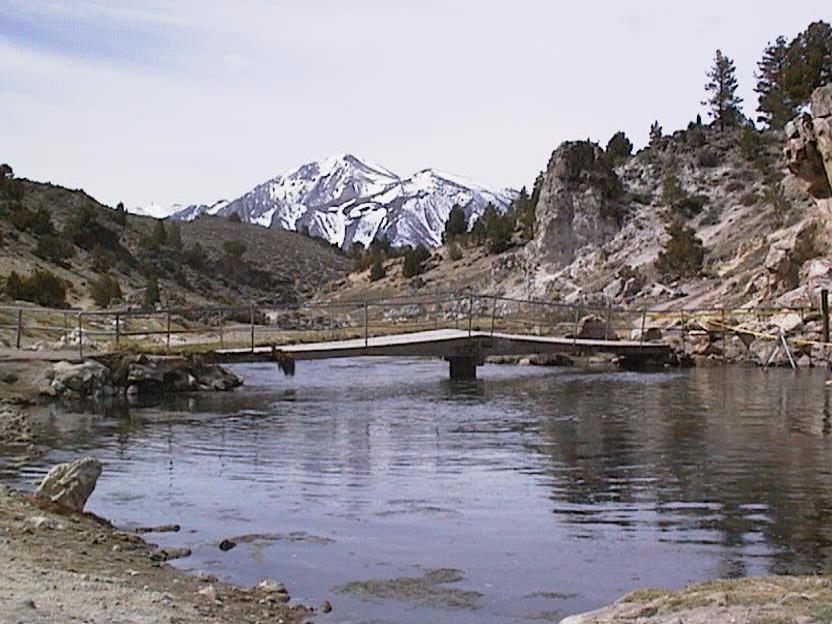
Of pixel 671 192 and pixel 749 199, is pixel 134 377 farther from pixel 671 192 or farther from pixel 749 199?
pixel 671 192

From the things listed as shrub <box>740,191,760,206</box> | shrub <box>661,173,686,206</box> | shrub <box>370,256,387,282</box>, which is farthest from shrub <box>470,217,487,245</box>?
shrub <box>740,191,760,206</box>

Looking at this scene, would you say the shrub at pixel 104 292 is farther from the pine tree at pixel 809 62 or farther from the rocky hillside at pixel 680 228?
the pine tree at pixel 809 62

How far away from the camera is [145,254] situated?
A: 7725cm

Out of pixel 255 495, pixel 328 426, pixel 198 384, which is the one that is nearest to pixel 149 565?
pixel 255 495

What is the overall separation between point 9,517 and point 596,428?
11534 millimetres

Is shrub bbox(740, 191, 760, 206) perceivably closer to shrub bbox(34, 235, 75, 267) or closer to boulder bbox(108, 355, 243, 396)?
shrub bbox(34, 235, 75, 267)

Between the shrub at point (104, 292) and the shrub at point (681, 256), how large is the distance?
24047 mm

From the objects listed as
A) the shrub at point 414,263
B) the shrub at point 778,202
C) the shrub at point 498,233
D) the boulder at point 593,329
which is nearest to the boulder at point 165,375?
the boulder at point 593,329

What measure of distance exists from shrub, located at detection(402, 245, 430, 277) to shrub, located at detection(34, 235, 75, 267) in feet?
71.9

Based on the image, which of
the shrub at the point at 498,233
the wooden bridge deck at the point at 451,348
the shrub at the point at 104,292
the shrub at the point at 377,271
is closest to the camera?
the wooden bridge deck at the point at 451,348

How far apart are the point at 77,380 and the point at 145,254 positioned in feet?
182

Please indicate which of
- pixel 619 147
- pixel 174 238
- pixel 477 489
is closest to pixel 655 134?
pixel 619 147

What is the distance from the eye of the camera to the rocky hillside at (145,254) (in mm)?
59438

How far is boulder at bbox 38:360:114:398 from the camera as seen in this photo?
22.6 m
